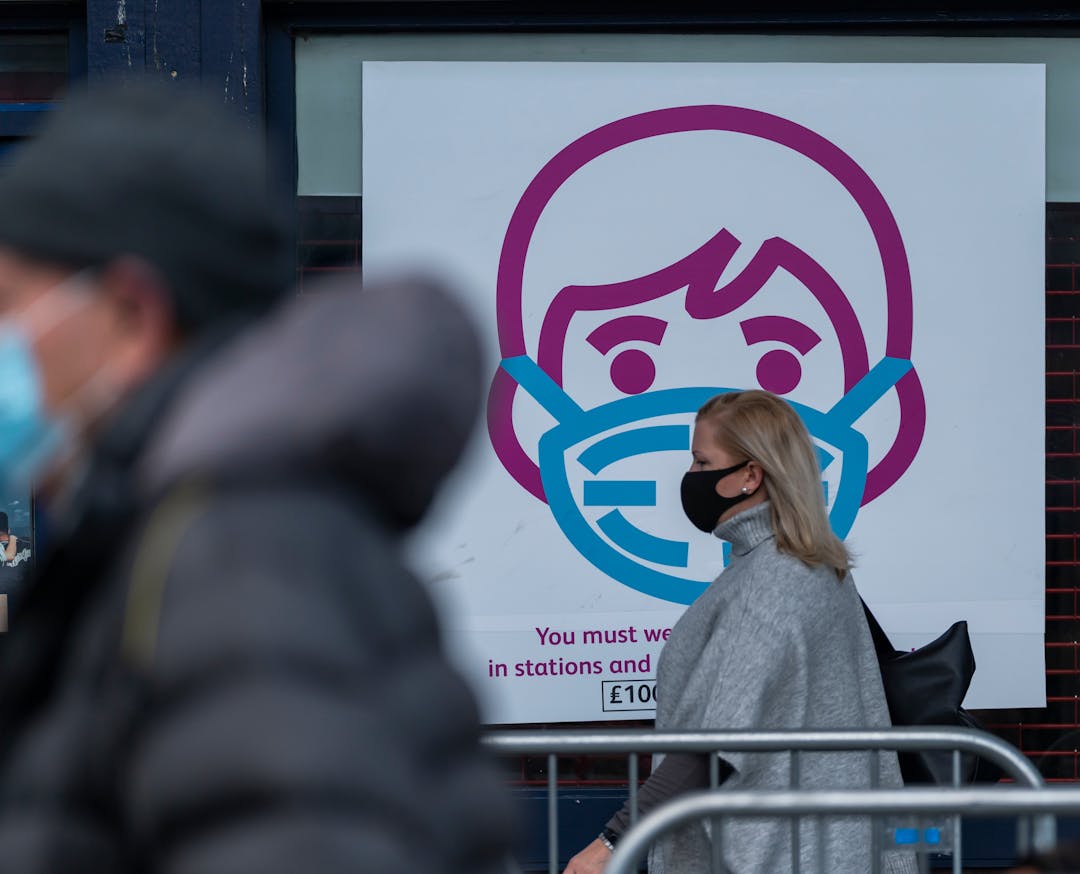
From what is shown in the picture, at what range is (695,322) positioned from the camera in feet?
15.1

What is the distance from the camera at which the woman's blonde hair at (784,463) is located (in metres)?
3.52

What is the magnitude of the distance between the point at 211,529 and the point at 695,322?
3685 millimetres

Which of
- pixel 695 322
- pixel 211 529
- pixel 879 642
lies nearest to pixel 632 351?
pixel 695 322

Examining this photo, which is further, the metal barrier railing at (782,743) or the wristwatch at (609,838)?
the wristwatch at (609,838)

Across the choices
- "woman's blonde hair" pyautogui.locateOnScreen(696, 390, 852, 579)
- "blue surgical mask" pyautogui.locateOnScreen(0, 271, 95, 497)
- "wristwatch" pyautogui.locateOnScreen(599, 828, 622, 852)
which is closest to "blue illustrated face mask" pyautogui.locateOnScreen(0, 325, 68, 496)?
"blue surgical mask" pyautogui.locateOnScreen(0, 271, 95, 497)

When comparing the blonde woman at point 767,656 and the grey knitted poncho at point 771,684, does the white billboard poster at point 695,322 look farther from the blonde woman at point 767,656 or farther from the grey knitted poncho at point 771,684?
the grey knitted poncho at point 771,684

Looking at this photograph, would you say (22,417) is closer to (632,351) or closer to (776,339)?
(632,351)

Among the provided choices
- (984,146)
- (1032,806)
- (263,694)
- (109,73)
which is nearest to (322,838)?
(263,694)

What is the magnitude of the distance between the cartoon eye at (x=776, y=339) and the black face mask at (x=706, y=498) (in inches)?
36.2

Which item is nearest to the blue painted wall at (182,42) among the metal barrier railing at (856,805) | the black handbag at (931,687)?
the black handbag at (931,687)

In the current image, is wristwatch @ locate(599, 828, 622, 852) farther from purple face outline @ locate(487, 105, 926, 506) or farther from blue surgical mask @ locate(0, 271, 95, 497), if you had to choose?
blue surgical mask @ locate(0, 271, 95, 497)

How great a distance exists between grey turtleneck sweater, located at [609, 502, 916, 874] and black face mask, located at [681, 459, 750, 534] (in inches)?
4.8

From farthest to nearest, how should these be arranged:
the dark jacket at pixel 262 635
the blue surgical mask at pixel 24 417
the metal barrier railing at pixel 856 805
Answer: the metal barrier railing at pixel 856 805
the blue surgical mask at pixel 24 417
the dark jacket at pixel 262 635

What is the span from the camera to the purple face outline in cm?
457
